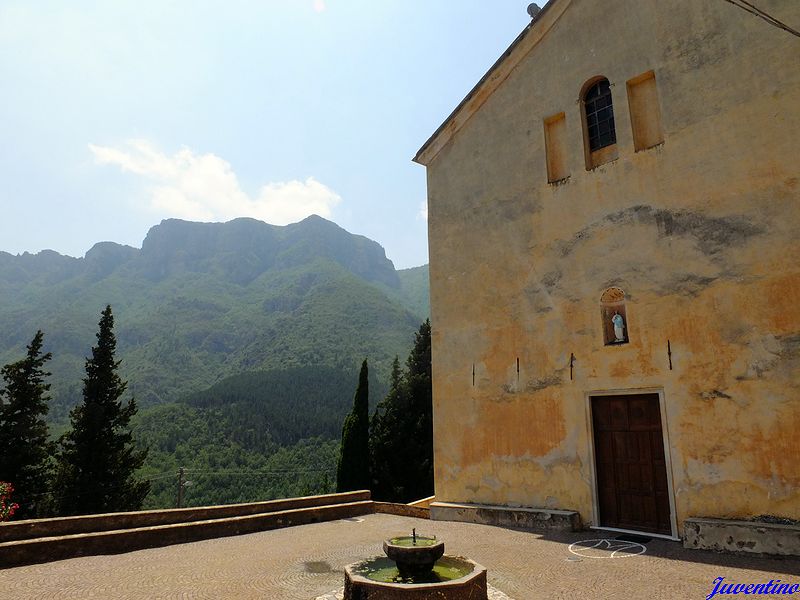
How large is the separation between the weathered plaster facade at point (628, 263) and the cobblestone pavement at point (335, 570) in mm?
1466

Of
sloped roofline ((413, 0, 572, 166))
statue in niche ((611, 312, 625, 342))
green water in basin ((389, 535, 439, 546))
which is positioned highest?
sloped roofline ((413, 0, 572, 166))

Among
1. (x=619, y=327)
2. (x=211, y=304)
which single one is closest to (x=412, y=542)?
(x=619, y=327)

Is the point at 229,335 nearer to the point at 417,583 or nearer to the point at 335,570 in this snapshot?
the point at 335,570

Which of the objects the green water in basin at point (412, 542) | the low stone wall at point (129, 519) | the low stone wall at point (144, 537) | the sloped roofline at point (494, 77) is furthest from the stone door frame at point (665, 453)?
the sloped roofline at point (494, 77)

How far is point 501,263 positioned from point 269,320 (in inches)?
3673

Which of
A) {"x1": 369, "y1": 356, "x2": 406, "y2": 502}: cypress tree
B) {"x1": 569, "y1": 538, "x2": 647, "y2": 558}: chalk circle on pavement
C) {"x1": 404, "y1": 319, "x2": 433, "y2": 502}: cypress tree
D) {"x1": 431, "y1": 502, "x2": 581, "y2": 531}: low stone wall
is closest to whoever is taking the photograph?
{"x1": 569, "y1": 538, "x2": 647, "y2": 558}: chalk circle on pavement

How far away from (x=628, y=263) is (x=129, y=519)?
1033 centimetres

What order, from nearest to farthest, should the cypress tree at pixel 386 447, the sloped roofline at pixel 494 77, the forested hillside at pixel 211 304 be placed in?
the sloped roofline at pixel 494 77, the cypress tree at pixel 386 447, the forested hillside at pixel 211 304

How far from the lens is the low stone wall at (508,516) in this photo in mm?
9133

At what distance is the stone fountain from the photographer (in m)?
4.53

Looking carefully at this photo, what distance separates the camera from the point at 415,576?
4.95m

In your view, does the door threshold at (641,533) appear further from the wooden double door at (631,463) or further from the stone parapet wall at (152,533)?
the stone parapet wall at (152,533)

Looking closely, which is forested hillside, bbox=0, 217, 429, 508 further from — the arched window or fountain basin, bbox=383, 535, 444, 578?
fountain basin, bbox=383, 535, 444, 578

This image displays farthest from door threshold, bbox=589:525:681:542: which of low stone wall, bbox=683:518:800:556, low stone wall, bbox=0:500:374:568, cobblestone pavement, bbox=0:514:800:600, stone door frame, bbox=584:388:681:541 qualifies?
low stone wall, bbox=0:500:374:568
